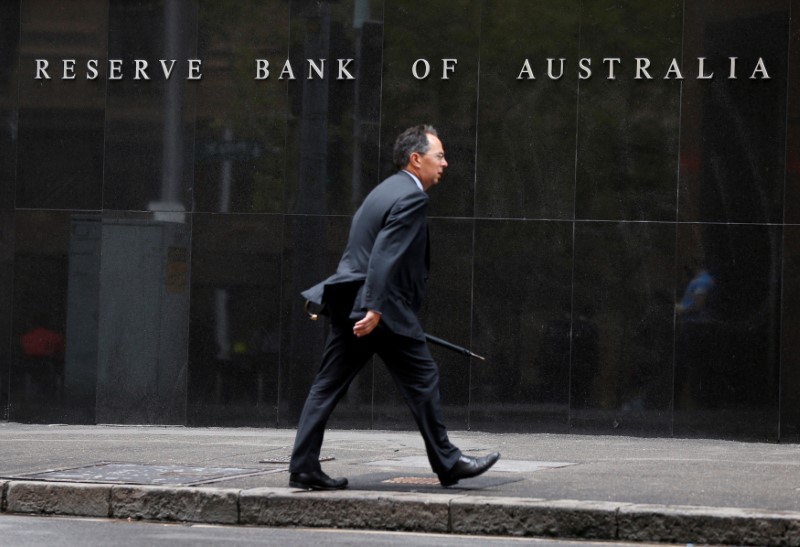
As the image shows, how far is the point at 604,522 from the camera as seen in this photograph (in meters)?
6.81

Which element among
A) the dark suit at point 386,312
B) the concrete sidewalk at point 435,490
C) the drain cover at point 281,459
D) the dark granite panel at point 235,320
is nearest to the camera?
the concrete sidewalk at point 435,490

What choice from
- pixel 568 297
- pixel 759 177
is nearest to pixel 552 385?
pixel 568 297

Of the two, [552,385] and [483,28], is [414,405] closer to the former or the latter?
[552,385]

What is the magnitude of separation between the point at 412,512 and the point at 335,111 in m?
5.81

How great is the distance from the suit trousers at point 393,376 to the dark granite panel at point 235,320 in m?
4.66

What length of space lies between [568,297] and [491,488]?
4.45 meters

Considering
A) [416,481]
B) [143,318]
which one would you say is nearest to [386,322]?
[416,481]

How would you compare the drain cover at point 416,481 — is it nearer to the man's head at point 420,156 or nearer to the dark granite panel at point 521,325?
the man's head at point 420,156

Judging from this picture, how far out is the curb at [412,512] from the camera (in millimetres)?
6613

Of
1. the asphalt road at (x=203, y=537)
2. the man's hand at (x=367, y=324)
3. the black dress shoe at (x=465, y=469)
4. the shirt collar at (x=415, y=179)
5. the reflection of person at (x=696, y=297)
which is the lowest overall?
the asphalt road at (x=203, y=537)

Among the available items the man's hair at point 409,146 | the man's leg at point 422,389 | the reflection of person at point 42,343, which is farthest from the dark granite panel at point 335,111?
the man's leg at point 422,389

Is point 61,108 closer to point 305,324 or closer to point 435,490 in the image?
point 305,324

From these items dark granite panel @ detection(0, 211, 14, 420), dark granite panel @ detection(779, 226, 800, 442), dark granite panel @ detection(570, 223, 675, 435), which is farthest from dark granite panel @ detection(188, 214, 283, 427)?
dark granite panel @ detection(779, 226, 800, 442)

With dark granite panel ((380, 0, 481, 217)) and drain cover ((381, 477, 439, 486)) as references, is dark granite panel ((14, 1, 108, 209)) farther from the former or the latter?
drain cover ((381, 477, 439, 486))
